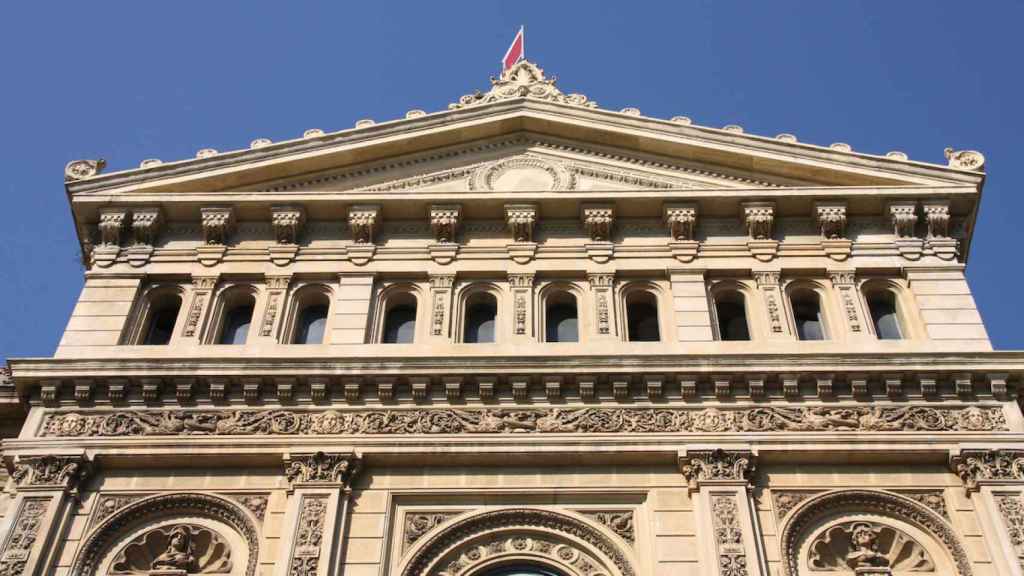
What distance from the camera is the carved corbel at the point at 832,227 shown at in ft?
81.3

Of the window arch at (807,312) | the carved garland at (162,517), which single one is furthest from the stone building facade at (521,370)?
the window arch at (807,312)

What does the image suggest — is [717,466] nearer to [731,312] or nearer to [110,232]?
[731,312]

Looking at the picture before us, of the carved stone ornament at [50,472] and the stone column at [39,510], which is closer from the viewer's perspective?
the stone column at [39,510]

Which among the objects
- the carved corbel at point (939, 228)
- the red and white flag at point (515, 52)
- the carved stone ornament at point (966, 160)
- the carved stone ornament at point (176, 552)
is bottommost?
the carved stone ornament at point (176, 552)

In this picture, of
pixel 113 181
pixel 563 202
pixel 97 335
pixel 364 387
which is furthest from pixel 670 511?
pixel 113 181

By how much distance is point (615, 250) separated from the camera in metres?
25.1

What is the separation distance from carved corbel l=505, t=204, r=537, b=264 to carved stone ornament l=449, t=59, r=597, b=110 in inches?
150

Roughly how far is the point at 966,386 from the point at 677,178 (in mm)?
8176

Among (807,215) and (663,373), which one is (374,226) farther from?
(807,215)

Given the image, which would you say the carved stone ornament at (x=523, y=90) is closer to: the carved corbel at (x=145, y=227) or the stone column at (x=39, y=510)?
the carved corbel at (x=145, y=227)

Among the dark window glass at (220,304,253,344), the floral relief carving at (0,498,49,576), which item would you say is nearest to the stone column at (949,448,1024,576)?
the dark window glass at (220,304,253,344)

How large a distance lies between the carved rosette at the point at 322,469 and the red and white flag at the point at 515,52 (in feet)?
53.9

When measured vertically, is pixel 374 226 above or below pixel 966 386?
above

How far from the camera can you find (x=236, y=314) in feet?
81.5
